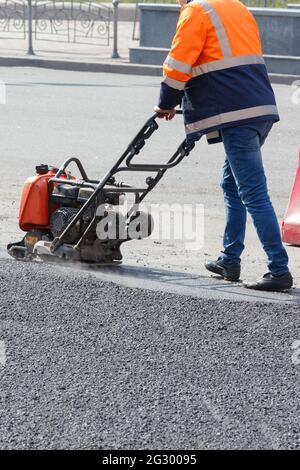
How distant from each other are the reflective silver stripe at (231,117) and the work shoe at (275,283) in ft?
2.99

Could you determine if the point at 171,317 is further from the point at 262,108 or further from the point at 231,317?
the point at 262,108

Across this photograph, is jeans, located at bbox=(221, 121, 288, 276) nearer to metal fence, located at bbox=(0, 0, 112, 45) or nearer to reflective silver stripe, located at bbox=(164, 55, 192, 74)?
reflective silver stripe, located at bbox=(164, 55, 192, 74)

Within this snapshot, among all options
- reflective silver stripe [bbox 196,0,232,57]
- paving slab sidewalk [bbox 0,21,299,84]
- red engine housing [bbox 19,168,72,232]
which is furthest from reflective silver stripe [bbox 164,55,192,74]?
paving slab sidewalk [bbox 0,21,299,84]

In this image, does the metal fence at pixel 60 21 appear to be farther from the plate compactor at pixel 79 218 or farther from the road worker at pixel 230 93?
the road worker at pixel 230 93

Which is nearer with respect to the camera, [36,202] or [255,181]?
[255,181]

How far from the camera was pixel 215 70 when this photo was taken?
243 inches

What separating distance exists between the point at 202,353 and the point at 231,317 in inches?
23.0

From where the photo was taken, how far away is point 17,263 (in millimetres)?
6828

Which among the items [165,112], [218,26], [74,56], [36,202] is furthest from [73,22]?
[218,26]

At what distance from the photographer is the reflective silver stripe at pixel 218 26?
6090 mm

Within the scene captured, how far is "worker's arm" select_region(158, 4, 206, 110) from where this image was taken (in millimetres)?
6039

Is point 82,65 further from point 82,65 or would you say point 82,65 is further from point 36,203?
point 36,203

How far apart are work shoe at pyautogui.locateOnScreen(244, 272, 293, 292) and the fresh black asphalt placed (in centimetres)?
34

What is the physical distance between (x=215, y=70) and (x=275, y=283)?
1.24 m
